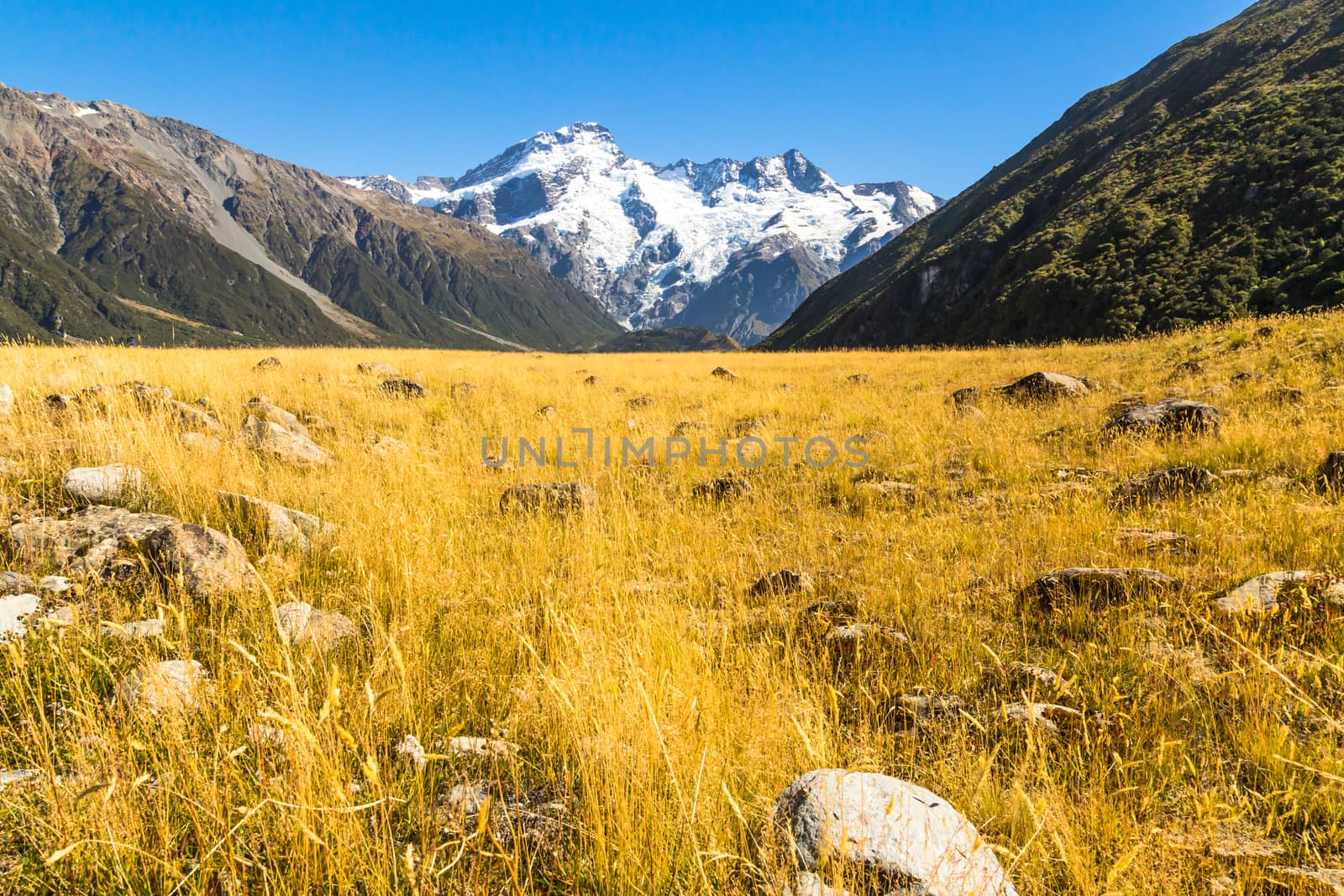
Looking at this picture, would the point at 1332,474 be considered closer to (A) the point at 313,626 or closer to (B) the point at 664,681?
(B) the point at 664,681

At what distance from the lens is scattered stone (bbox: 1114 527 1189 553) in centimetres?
419

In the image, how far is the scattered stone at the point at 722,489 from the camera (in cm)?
656

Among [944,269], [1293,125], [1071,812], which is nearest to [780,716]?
[1071,812]

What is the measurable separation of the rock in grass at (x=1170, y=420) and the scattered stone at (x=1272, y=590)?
4184mm

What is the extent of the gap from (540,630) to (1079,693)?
9.21 ft

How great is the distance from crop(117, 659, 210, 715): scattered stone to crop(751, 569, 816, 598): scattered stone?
314cm

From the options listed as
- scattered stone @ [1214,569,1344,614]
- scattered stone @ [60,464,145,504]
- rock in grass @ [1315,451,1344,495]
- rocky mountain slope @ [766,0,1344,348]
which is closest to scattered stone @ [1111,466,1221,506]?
rock in grass @ [1315,451,1344,495]

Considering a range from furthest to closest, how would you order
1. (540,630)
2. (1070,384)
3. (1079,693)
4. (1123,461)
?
(1070,384) < (1123,461) < (540,630) < (1079,693)

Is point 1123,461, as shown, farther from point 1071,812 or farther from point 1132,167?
point 1132,167

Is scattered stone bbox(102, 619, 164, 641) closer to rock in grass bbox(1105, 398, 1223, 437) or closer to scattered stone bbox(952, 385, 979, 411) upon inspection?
rock in grass bbox(1105, 398, 1223, 437)

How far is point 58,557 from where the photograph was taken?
363cm

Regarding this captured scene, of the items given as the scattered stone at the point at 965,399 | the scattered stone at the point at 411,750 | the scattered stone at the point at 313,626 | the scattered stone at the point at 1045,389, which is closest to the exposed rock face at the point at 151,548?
the scattered stone at the point at 313,626

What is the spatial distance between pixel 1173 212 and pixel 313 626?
198ft

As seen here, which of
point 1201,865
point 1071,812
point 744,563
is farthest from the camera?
point 744,563
